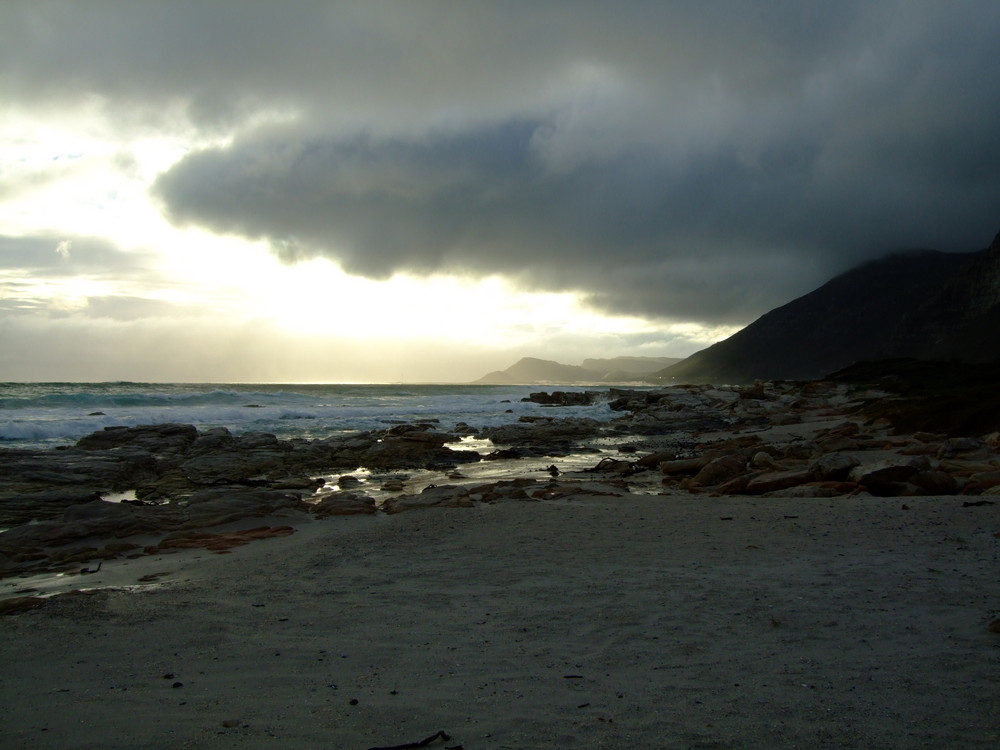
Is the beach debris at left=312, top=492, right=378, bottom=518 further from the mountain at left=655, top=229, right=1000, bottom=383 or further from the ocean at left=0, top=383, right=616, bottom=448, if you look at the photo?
the mountain at left=655, top=229, right=1000, bottom=383

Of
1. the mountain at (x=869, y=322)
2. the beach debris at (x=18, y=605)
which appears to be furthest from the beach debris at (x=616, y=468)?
the mountain at (x=869, y=322)

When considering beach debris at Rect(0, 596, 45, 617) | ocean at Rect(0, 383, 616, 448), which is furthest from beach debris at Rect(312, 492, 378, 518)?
ocean at Rect(0, 383, 616, 448)

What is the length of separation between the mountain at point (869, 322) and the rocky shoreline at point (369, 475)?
5659 centimetres

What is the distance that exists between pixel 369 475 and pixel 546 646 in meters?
12.0

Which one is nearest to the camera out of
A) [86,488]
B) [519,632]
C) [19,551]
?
[519,632]

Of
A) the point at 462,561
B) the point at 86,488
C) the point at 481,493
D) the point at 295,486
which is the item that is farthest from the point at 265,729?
the point at 86,488

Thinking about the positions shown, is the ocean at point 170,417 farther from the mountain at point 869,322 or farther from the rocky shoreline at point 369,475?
the mountain at point 869,322

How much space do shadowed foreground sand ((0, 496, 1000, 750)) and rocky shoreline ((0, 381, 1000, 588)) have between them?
5.67 ft

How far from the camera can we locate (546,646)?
14.2 feet

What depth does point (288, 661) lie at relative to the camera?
13.7ft

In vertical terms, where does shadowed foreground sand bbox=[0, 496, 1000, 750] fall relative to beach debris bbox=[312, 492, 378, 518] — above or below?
above

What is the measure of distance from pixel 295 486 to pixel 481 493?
4522 millimetres

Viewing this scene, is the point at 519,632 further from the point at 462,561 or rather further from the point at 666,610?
the point at 462,561

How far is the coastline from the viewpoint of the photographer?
10.7ft
